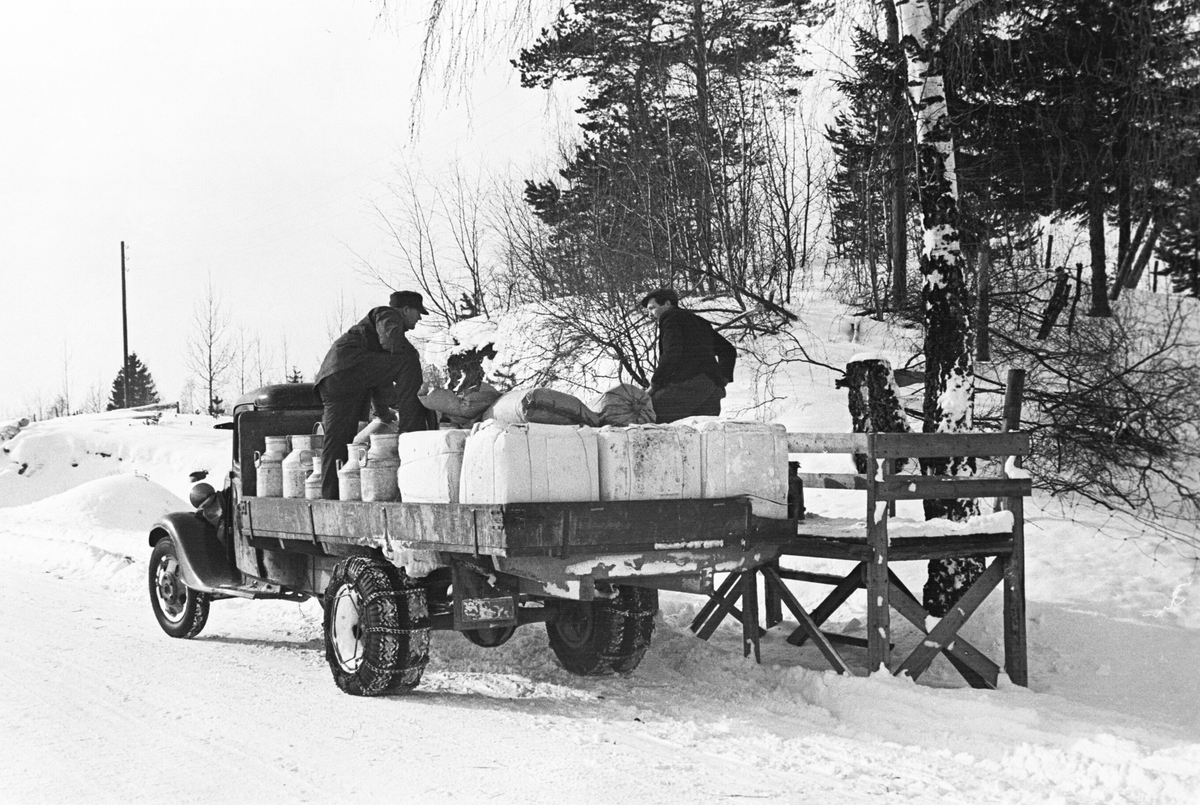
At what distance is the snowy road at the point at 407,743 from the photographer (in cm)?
471

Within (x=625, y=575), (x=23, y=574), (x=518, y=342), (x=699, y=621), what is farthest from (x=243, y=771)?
(x=518, y=342)

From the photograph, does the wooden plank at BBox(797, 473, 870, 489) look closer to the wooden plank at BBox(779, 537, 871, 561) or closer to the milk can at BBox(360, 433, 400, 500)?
the wooden plank at BBox(779, 537, 871, 561)

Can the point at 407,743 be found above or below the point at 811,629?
below

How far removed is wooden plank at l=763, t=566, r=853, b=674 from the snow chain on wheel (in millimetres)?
2453

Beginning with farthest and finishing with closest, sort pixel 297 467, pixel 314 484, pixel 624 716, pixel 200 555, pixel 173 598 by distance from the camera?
pixel 173 598 → pixel 200 555 → pixel 297 467 → pixel 314 484 → pixel 624 716

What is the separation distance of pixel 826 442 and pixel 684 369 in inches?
61.2

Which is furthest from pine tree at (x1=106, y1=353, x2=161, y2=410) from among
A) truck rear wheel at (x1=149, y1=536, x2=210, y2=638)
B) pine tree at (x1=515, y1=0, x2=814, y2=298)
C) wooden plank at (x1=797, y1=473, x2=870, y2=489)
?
wooden plank at (x1=797, y1=473, x2=870, y2=489)

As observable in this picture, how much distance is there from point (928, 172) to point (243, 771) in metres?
6.38

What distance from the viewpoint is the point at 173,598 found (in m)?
9.05

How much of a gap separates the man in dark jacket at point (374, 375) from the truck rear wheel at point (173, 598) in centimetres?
218

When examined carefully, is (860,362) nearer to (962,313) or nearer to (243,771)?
(962,313)

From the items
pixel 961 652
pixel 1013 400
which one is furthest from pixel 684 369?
pixel 961 652

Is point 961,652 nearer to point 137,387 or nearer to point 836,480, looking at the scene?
point 836,480

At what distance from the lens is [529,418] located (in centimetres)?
613
